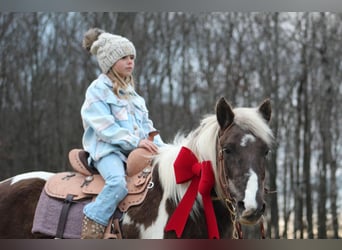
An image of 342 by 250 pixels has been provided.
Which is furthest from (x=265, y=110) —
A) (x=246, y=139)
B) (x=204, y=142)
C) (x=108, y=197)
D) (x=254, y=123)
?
Answer: (x=108, y=197)

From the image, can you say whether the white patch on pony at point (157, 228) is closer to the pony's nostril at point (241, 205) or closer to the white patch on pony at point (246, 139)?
the pony's nostril at point (241, 205)

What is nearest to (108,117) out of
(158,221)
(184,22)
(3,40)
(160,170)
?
(160,170)

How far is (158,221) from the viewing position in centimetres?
304

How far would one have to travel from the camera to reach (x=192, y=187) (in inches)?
121

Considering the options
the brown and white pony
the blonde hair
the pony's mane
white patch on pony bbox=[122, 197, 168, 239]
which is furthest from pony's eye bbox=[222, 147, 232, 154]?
the blonde hair

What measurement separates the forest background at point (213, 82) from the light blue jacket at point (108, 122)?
4723 millimetres

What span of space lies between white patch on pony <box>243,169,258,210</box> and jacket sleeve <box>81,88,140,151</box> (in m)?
0.92

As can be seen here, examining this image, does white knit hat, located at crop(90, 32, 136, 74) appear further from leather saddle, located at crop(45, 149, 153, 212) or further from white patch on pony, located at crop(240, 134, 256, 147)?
white patch on pony, located at crop(240, 134, 256, 147)

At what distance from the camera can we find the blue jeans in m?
3.11

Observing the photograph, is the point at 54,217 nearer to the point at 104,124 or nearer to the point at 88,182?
the point at 88,182

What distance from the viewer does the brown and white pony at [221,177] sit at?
2.78 m

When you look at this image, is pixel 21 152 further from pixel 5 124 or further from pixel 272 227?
pixel 272 227

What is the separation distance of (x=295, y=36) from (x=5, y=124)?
5411 millimetres

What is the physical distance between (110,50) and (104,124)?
589mm
